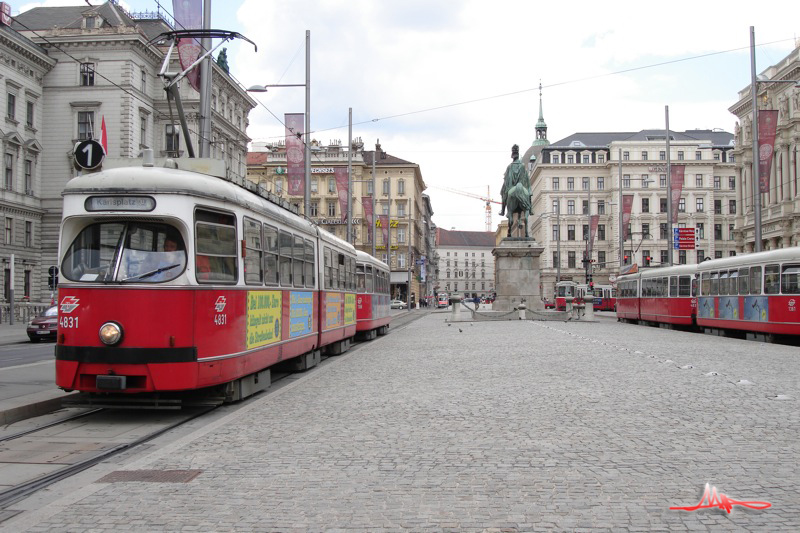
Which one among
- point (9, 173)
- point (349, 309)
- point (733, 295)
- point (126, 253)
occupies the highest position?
point (9, 173)

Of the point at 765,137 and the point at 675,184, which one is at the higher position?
the point at 765,137

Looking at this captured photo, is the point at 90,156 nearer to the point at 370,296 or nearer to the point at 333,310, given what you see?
the point at 333,310

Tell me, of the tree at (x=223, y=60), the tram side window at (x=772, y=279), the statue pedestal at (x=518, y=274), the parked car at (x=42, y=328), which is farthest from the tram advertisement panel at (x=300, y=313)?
the statue pedestal at (x=518, y=274)

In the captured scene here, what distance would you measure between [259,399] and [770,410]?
22.0 ft

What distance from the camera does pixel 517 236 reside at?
147ft

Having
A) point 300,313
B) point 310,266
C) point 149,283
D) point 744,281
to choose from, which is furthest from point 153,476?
point 744,281

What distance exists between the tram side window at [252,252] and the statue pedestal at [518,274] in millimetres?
32957

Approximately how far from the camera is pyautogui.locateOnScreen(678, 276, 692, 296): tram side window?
1283 inches

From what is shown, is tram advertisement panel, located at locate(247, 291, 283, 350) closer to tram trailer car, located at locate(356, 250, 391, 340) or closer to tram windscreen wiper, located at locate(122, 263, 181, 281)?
tram windscreen wiper, located at locate(122, 263, 181, 281)

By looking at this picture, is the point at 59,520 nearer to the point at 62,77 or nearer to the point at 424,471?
the point at 424,471

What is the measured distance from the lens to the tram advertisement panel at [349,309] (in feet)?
64.3

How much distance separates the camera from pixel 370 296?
2472 cm

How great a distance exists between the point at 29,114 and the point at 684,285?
42453 mm

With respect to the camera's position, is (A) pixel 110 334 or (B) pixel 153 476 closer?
(B) pixel 153 476
